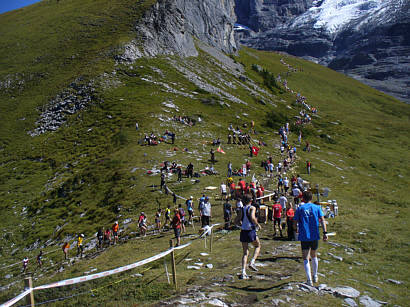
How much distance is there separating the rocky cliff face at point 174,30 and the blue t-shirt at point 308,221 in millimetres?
63363

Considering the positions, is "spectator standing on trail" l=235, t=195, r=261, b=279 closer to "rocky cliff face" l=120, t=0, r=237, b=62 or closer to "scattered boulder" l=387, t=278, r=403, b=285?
"scattered boulder" l=387, t=278, r=403, b=285

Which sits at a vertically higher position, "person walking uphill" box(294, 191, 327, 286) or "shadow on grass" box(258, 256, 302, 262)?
"person walking uphill" box(294, 191, 327, 286)

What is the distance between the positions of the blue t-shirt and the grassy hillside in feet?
5.28

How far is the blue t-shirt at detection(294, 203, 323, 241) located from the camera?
8695mm

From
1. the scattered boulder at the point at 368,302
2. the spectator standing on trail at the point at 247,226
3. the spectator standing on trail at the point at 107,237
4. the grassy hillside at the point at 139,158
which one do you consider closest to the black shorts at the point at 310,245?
the grassy hillside at the point at 139,158

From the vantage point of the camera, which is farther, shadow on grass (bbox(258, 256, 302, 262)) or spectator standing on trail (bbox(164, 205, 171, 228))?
spectator standing on trail (bbox(164, 205, 171, 228))

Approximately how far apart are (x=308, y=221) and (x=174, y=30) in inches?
2998

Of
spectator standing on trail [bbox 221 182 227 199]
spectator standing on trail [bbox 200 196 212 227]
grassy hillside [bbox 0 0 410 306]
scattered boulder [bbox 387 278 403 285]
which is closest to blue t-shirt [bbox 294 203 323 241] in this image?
grassy hillside [bbox 0 0 410 306]

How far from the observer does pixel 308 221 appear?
8.80 metres

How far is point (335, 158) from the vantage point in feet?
168

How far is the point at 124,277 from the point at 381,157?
58.7 m

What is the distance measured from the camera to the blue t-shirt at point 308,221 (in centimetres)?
870

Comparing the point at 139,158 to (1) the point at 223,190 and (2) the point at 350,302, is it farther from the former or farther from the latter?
(2) the point at 350,302

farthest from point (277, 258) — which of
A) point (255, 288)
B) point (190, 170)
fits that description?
point (190, 170)
